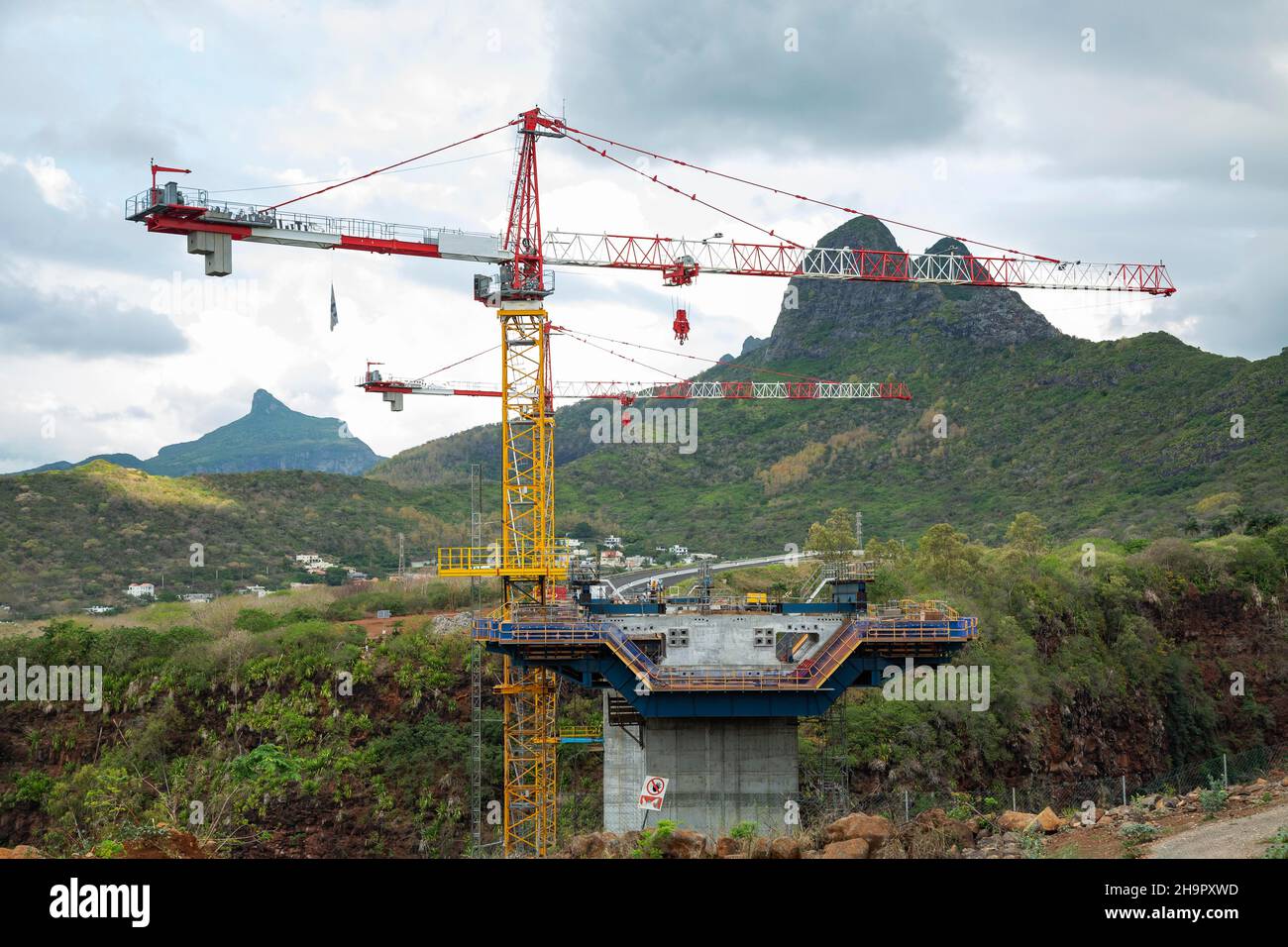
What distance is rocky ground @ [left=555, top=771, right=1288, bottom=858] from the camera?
23312 mm

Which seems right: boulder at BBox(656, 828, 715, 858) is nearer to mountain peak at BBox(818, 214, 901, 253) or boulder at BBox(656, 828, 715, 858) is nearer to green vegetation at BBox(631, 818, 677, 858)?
green vegetation at BBox(631, 818, 677, 858)

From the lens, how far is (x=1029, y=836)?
88.0ft

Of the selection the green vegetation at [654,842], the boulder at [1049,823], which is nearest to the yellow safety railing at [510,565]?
the boulder at [1049,823]

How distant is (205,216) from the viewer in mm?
49969

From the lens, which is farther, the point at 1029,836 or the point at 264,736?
the point at 264,736

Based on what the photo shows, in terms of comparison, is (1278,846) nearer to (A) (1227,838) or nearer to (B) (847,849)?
(A) (1227,838)

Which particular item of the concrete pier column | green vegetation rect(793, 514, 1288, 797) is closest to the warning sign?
the concrete pier column
